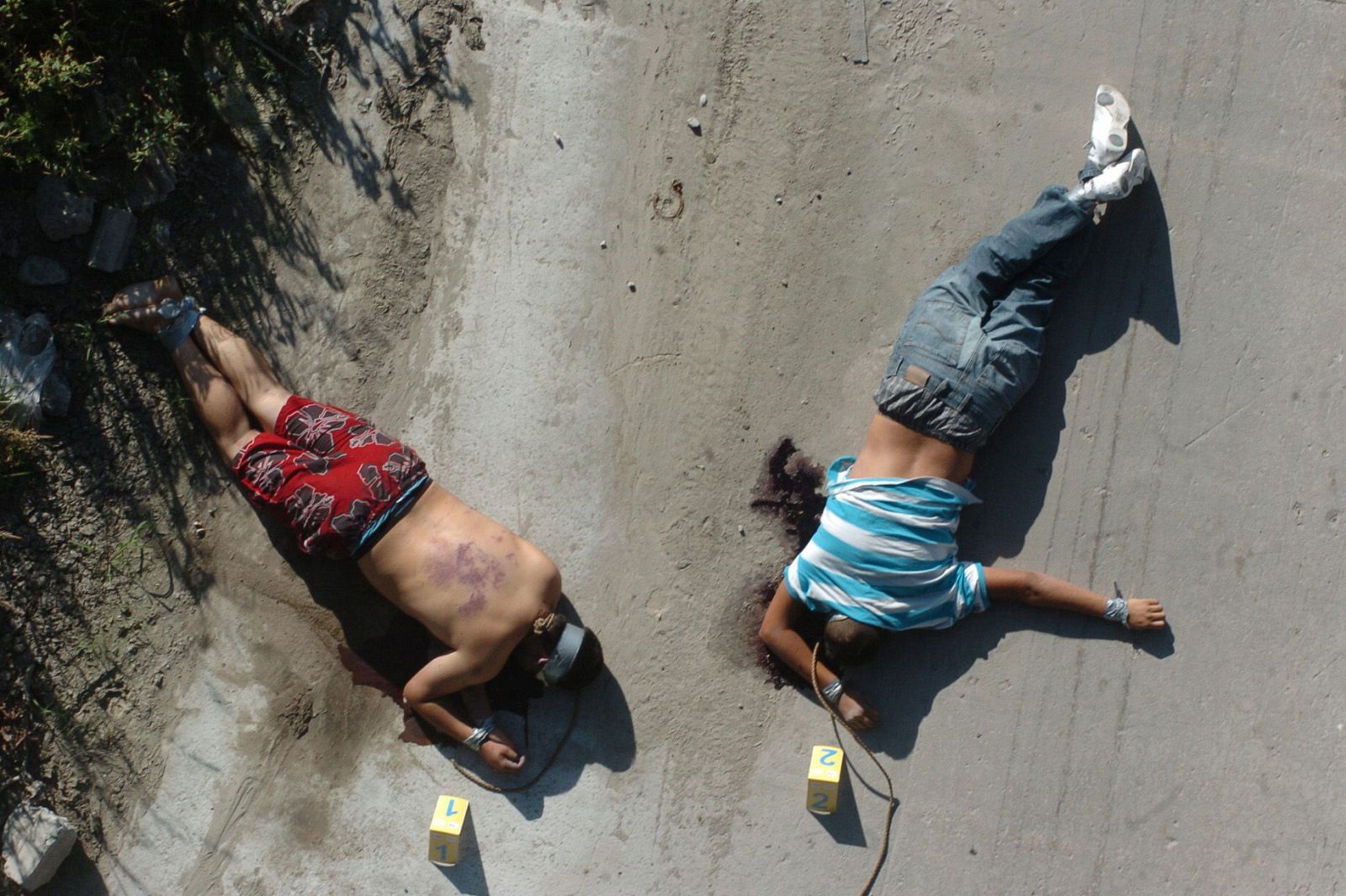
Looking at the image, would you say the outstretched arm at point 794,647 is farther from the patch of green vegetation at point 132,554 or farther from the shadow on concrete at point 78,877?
the shadow on concrete at point 78,877

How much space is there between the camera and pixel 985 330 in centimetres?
356

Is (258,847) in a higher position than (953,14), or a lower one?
lower

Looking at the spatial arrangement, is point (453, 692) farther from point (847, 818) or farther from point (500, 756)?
point (847, 818)

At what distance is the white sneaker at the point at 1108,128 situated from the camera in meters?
3.61

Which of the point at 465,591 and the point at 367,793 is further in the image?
the point at 367,793

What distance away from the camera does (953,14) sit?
3805mm

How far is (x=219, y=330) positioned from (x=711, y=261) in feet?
6.72

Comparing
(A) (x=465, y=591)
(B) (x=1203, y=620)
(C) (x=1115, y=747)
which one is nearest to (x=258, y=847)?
(A) (x=465, y=591)

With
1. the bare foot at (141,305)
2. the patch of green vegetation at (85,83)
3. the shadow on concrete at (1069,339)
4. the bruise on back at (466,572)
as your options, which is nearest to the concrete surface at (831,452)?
the shadow on concrete at (1069,339)

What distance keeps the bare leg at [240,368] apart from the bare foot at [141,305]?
0.16 meters

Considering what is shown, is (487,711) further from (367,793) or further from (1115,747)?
(1115,747)

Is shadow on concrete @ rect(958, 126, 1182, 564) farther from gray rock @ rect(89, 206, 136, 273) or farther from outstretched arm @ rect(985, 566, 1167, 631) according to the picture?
gray rock @ rect(89, 206, 136, 273)

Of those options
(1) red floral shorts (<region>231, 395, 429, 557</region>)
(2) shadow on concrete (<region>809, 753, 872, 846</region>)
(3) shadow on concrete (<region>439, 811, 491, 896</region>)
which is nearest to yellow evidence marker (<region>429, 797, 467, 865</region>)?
(3) shadow on concrete (<region>439, 811, 491, 896</region>)

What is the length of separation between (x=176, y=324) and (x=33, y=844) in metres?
2.14
